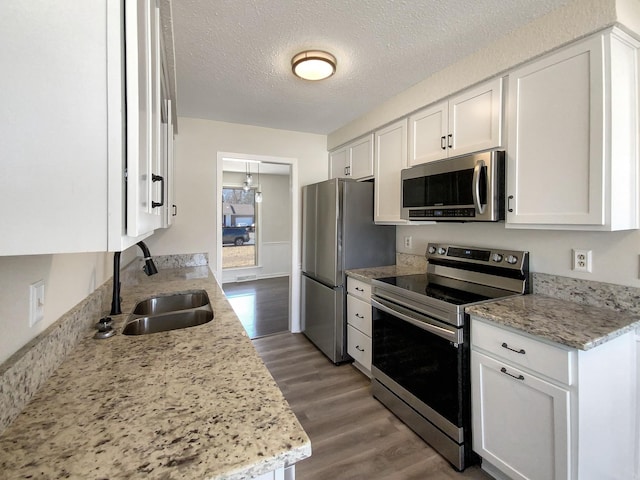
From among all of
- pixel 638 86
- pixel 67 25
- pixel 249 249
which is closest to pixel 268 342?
pixel 67 25

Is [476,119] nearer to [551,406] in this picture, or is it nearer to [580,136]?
[580,136]

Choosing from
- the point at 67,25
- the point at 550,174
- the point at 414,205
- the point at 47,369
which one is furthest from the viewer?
the point at 414,205

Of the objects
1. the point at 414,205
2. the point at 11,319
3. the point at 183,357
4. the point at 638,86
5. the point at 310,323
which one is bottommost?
the point at 310,323

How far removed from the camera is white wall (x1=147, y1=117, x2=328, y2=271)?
2.97m

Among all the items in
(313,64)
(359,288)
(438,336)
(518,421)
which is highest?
(313,64)

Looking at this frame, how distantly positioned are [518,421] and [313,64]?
226 centimetres

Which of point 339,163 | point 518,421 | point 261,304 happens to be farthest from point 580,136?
point 261,304

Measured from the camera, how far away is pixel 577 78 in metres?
1.42

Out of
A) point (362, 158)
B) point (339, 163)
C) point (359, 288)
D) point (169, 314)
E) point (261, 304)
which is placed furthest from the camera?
point (261, 304)

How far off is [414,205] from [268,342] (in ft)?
7.24

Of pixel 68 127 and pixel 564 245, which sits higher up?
pixel 68 127

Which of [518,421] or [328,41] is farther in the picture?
[328,41]

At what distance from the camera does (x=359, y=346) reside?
259 centimetres

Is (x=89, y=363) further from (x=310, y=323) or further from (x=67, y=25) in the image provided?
(x=310, y=323)
